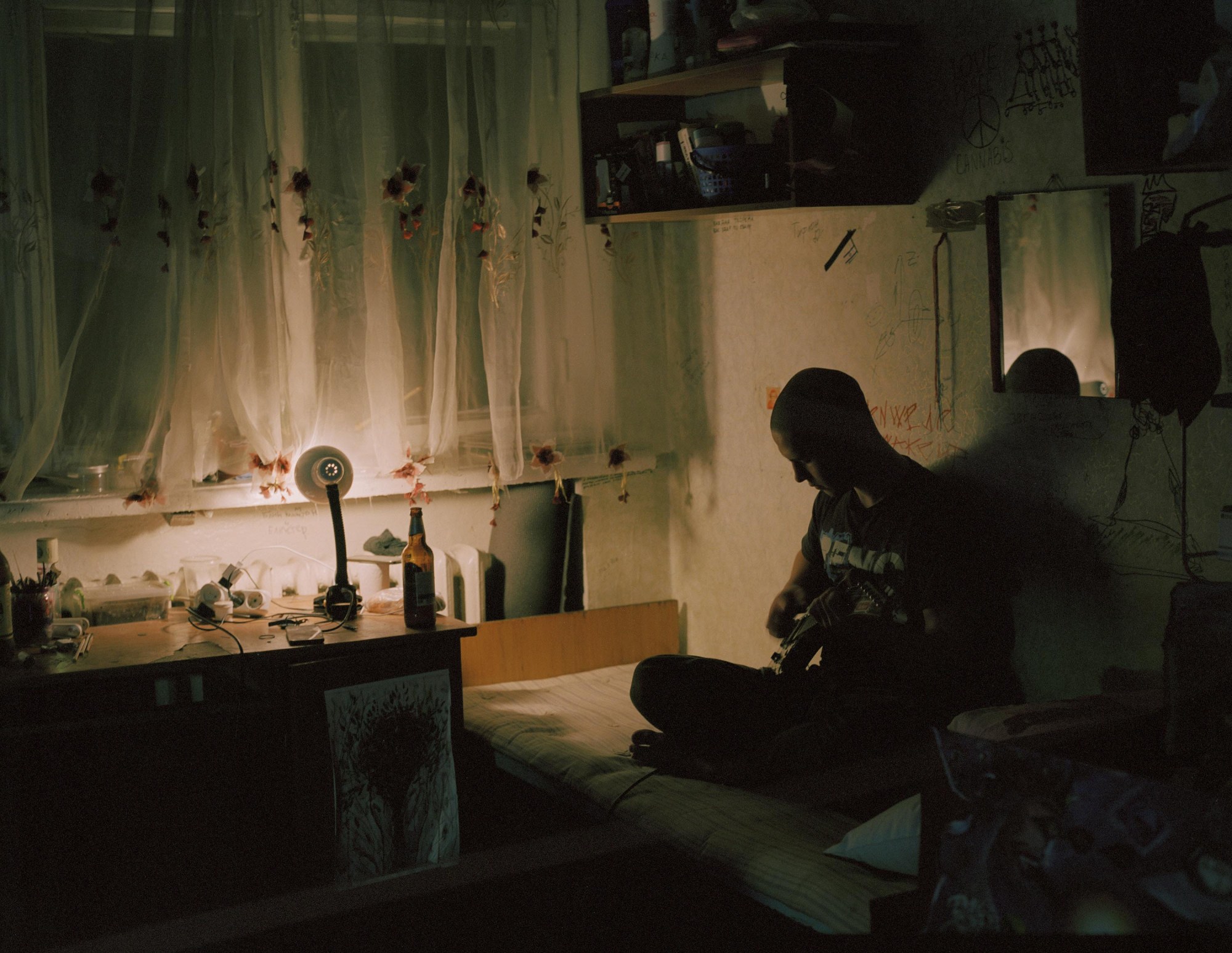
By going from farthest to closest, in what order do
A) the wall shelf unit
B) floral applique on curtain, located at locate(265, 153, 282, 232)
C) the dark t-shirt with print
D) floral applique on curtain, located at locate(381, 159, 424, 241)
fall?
1. floral applique on curtain, located at locate(381, 159, 424, 241)
2. floral applique on curtain, located at locate(265, 153, 282, 232)
3. the wall shelf unit
4. the dark t-shirt with print

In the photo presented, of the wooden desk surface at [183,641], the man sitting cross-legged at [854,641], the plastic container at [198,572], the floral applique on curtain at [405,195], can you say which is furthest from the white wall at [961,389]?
the plastic container at [198,572]

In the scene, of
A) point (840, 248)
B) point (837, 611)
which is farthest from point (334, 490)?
point (840, 248)

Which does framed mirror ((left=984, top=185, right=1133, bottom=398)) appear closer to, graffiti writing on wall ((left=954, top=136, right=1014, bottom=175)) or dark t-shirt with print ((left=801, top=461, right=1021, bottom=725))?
graffiti writing on wall ((left=954, top=136, right=1014, bottom=175))

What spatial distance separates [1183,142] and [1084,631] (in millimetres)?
1045

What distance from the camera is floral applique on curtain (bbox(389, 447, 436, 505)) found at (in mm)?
3236

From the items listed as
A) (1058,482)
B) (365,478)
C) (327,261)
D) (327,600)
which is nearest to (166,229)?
(327,261)

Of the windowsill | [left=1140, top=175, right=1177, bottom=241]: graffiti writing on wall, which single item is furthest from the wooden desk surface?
[left=1140, top=175, right=1177, bottom=241]: graffiti writing on wall

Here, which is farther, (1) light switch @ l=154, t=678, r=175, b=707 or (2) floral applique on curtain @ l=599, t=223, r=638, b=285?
(2) floral applique on curtain @ l=599, t=223, r=638, b=285

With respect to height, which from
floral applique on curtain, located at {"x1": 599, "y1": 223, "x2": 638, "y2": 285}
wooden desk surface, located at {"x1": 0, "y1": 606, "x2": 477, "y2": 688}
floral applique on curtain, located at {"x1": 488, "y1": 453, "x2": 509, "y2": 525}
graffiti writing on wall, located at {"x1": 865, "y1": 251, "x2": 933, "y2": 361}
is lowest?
wooden desk surface, located at {"x1": 0, "y1": 606, "x2": 477, "y2": 688}

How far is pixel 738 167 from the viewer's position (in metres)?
2.68

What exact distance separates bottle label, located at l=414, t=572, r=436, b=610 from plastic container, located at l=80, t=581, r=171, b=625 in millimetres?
655

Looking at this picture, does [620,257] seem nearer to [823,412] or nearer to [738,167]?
[738,167]

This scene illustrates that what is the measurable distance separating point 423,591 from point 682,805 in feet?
2.59

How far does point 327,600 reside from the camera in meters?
2.81
